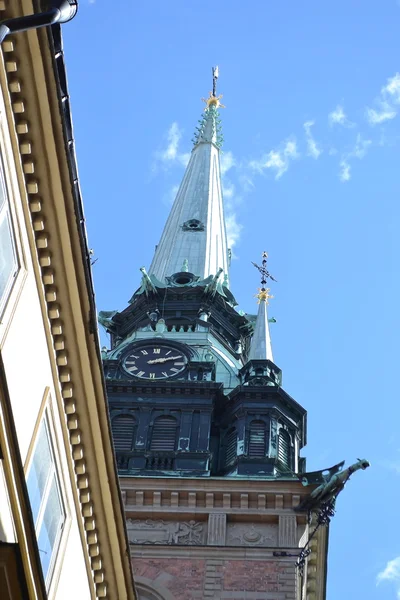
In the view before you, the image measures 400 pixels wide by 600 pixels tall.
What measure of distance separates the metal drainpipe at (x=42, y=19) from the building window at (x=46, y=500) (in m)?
5.85

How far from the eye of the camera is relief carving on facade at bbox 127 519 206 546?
42.5 meters

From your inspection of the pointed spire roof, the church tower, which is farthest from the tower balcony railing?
the pointed spire roof

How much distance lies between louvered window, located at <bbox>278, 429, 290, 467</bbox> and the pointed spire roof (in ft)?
15.3

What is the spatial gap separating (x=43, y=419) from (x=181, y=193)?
193 ft

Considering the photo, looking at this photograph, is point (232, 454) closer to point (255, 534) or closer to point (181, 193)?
point (255, 534)

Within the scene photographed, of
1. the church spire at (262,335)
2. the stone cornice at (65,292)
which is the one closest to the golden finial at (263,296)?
the church spire at (262,335)

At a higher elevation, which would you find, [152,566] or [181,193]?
[181,193]

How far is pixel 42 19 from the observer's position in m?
15.0

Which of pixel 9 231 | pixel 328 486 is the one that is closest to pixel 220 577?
pixel 328 486

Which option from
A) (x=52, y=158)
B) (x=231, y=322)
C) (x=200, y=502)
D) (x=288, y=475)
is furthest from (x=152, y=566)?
(x=52, y=158)

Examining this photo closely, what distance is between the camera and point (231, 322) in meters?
61.2

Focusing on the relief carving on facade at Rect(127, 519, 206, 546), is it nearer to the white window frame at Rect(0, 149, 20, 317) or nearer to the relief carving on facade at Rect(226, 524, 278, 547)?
the relief carving on facade at Rect(226, 524, 278, 547)

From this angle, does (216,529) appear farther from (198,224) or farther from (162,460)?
(198,224)

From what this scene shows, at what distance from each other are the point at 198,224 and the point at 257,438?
942 inches
